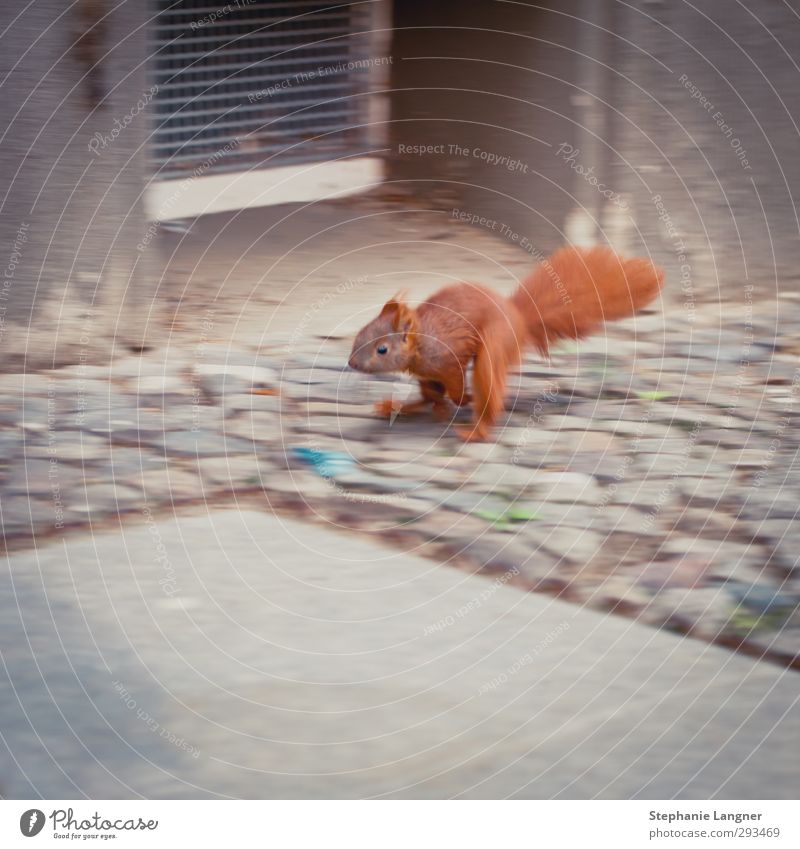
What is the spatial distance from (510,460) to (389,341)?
0.43m

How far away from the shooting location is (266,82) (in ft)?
21.3

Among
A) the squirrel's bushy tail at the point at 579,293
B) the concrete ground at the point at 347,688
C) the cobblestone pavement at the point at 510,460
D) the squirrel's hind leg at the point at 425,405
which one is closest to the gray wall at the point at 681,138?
the cobblestone pavement at the point at 510,460

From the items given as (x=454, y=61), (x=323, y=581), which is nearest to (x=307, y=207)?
(x=454, y=61)

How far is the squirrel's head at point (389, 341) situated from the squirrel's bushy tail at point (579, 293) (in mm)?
355

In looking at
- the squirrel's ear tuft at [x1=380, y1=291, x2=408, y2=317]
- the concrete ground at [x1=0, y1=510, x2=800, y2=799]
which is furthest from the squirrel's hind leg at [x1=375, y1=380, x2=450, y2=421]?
the concrete ground at [x1=0, y1=510, x2=800, y2=799]

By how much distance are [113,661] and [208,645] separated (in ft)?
0.58

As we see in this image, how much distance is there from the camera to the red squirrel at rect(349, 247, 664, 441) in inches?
121

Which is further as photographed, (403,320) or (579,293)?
(579,293)

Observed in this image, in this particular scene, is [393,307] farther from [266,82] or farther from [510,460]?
[266,82]

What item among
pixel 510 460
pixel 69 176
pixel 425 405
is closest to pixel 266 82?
pixel 69 176

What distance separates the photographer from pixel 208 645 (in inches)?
87.4

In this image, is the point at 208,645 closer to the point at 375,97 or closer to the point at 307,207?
the point at 307,207

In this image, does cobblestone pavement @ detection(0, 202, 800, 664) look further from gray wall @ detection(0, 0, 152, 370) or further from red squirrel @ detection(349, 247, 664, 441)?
gray wall @ detection(0, 0, 152, 370)

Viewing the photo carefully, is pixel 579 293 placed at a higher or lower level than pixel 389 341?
higher
